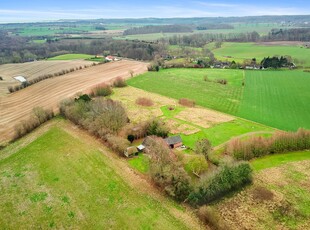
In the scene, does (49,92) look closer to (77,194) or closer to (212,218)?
(77,194)

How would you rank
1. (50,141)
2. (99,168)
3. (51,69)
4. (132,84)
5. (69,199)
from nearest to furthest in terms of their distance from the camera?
1. (69,199)
2. (99,168)
3. (50,141)
4. (132,84)
5. (51,69)

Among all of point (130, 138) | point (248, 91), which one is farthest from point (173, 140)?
point (248, 91)

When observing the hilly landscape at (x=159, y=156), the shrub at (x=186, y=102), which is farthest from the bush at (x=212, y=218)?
the shrub at (x=186, y=102)

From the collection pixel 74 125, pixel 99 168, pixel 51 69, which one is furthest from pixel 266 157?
pixel 51 69

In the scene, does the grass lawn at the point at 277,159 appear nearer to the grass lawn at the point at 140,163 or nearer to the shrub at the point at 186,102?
the grass lawn at the point at 140,163

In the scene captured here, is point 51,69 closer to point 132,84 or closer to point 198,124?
point 132,84

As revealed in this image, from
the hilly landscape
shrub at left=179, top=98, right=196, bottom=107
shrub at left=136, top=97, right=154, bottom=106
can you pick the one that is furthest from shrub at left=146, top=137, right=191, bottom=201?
shrub at left=179, top=98, right=196, bottom=107
